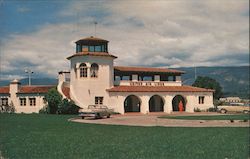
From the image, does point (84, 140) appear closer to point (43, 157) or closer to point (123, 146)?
point (123, 146)

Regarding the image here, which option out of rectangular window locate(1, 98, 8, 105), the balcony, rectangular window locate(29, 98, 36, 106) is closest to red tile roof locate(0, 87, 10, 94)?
rectangular window locate(1, 98, 8, 105)

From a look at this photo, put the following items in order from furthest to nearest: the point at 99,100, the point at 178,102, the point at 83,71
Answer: the point at 178,102
the point at 99,100
the point at 83,71

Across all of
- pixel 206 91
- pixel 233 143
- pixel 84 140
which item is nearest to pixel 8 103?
pixel 206 91

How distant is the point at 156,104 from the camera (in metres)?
48.6

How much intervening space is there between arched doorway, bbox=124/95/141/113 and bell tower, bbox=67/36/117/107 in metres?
4.61

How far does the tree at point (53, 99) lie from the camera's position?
40438 mm

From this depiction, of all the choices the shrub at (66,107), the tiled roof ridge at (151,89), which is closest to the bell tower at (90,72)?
the tiled roof ridge at (151,89)

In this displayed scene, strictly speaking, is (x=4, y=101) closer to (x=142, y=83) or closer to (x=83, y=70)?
(x=83, y=70)

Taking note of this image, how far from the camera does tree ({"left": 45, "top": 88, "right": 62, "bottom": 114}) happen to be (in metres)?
40.4

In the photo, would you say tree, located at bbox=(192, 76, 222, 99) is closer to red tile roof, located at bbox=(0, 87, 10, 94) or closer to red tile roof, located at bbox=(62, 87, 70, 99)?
red tile roof, located at bbox=(62, 87, 70, 99)

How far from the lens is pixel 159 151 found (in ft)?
42.6

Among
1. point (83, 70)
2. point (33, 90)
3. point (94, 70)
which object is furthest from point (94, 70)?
point (33, 90)

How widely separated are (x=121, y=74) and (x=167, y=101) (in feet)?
21.7

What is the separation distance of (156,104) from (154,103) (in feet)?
0.97
